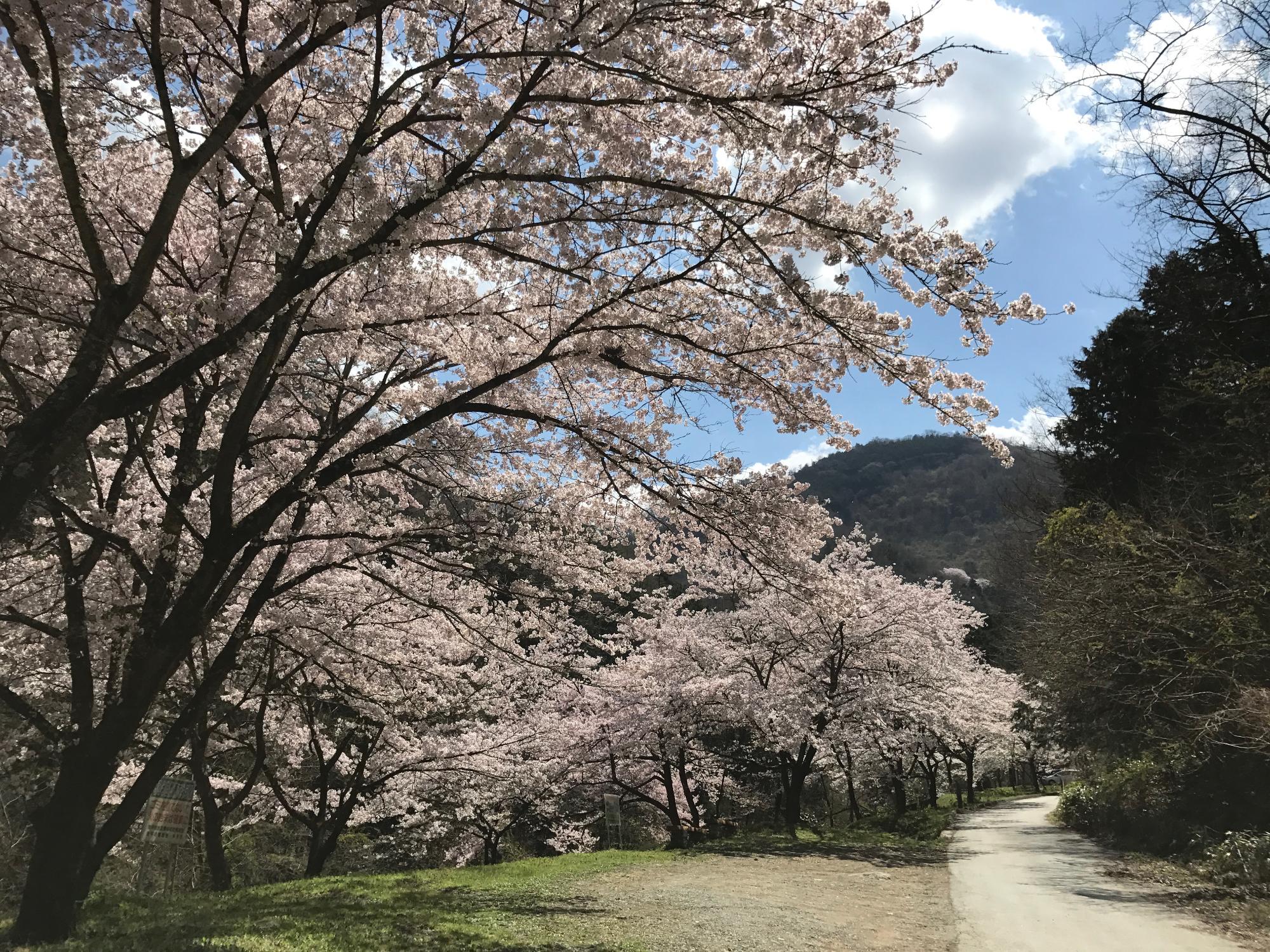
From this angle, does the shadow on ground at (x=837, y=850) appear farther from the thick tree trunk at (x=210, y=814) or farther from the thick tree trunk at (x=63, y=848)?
the thick tree trunk at (x=63, y=848)

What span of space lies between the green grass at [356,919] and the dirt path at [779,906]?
0.53 meters

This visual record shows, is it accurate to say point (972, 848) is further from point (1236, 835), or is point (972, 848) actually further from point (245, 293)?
point (245, 293)

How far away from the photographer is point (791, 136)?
4.21 metres

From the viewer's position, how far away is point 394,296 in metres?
7.08

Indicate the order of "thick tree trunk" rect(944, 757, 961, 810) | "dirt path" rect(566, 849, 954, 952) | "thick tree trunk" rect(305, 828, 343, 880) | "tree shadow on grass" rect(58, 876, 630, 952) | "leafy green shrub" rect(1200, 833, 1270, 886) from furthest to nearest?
"thick tree trunk" rect(944, 757, 961, 810)
"thick tree trunk" rect(305, 828, 343, 880)
"leafy green shrub" rect(1200, 833, 1270, 886)
"dirt path" rect(566, 849, 954, 952)
"tree shadow on grass" rect(58, 876, 630, 952)

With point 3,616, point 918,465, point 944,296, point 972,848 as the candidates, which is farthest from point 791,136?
point 918,465

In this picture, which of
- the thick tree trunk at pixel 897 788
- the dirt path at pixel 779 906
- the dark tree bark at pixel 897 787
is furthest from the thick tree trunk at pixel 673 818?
the thick tree trunk at pixel 897 788

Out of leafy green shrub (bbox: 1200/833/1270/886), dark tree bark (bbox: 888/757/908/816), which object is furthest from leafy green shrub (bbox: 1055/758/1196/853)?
dark tree bark (bbox: 888/757/908/816)

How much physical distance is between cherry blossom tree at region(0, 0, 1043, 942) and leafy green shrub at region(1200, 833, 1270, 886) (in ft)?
22.9

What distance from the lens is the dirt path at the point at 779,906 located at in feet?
21.4

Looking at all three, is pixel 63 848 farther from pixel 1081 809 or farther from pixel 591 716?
pixel 1081 809

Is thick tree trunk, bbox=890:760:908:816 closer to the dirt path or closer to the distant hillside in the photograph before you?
the dirt path

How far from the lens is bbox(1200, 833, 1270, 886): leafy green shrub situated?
8250 millimetres

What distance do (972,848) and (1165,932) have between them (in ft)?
29.1
